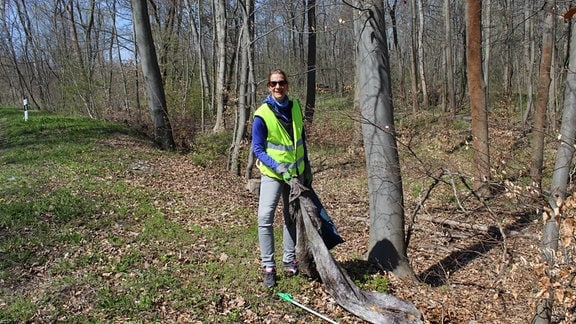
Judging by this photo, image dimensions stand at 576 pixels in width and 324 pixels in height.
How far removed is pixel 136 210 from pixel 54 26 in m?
27.8

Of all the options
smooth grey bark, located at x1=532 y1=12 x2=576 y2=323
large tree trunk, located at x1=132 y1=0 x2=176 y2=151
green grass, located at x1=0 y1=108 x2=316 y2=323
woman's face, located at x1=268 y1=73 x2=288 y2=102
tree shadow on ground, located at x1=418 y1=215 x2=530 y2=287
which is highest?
large tree trunk, located at x1=132 y1=0 x2=176 y2=151

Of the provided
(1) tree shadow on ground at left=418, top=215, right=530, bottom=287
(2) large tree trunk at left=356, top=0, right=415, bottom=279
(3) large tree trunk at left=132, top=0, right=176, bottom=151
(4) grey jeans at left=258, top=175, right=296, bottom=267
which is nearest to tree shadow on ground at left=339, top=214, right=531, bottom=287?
(1) tree shadow on ground at left=418, top=215, right=530, bottom=287

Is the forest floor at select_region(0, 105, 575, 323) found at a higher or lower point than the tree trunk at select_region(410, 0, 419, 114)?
lower

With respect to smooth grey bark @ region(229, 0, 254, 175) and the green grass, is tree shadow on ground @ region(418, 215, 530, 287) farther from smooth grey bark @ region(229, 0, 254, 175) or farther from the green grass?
smooth grey bark @ region(229, 0, 254, 175)

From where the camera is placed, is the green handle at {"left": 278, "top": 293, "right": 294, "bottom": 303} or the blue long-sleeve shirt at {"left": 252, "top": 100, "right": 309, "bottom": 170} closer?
the blue long-sleeve shirt at {"left": 252, "top": 100, "right": 309, "bottom": 170}

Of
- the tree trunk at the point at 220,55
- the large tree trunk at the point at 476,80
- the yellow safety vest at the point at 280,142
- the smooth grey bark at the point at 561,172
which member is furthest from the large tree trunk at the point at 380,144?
the tree trunk at the point at 220,55

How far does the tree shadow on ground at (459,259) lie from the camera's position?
Result: 544 cm

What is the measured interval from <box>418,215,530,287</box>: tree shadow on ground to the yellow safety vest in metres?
2.22

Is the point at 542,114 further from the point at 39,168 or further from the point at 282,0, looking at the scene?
the point at 39,168

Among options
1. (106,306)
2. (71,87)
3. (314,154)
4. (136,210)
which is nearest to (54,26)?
(71,87)

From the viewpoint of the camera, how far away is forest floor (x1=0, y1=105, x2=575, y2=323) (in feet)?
13.5

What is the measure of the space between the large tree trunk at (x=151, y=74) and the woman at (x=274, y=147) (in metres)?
8.64

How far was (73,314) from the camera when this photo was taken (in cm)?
397

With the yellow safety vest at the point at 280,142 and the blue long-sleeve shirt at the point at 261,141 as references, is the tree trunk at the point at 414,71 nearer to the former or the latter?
the yellow safety vest at the point at 280,142
